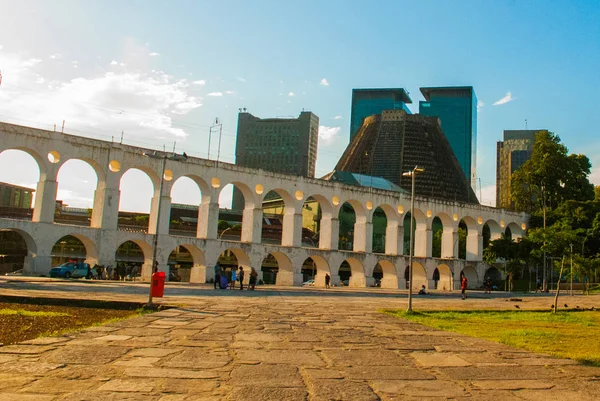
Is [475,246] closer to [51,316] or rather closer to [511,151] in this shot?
[51,316]

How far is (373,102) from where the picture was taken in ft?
525

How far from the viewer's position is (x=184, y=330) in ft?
29.9

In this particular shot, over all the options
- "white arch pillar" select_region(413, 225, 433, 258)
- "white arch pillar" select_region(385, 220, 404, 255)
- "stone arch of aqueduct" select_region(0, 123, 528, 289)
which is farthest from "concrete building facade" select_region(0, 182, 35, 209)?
"white arch pillar" select_region(413, 225, 433, 258)

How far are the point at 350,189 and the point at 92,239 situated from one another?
20450mm

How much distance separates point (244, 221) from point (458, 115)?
420 feet

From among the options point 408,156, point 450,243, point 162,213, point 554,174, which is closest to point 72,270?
point 162,213

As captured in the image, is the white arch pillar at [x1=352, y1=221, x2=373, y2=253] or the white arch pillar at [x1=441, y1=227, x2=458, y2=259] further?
the white arch pillar at [x1=441, y1=227, x2=458, y2=259]

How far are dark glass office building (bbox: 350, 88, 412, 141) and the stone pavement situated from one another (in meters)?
152

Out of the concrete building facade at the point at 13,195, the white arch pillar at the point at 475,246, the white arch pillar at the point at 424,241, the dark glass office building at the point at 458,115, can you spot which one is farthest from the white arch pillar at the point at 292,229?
the dark glass office building at the point at 458,115

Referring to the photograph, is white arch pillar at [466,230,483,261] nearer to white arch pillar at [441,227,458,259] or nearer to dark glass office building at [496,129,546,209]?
white arch pillar at [441,227,458,259]

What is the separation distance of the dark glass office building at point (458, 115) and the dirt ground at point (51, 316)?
149m

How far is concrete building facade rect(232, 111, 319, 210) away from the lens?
12838cm

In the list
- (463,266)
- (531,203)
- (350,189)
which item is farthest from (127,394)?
(531,203)

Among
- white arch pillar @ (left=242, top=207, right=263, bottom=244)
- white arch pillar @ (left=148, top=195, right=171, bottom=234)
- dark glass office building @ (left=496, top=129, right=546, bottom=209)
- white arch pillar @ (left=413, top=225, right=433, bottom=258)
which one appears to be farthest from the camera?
dark glass office building @ (left=496, top=129, right=546, bottom=209)
